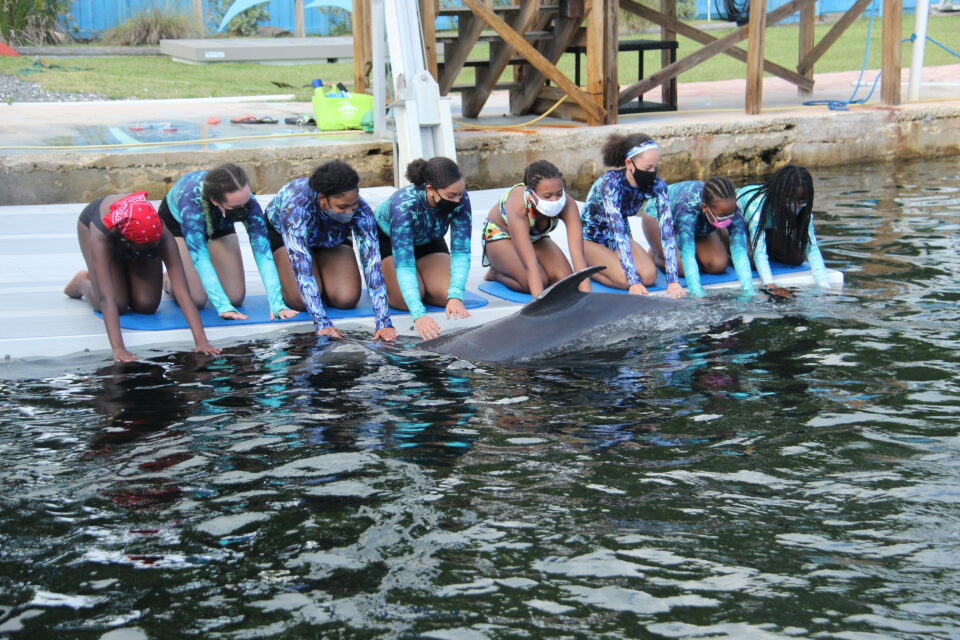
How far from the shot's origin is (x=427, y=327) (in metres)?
6.87

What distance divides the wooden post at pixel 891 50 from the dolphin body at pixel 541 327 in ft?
29.6

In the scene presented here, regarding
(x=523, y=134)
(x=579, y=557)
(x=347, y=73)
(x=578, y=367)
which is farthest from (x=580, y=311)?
(x=347, y=73)

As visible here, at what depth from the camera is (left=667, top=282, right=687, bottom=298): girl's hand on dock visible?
758 cm

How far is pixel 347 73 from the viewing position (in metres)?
21.2

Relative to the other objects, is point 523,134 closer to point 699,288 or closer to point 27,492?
point 699,288

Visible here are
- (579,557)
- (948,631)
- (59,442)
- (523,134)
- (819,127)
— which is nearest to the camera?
(948,631)

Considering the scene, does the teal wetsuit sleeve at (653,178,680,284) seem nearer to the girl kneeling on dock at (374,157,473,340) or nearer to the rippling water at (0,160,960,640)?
the rippling water at (0,160,960,640)

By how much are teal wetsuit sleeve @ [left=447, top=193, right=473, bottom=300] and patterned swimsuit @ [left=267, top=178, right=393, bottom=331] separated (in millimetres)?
506

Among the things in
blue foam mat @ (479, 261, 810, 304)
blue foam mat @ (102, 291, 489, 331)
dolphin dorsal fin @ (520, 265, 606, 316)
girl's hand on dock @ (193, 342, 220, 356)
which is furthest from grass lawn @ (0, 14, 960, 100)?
dolphin dorsal fin @ (520, 265, 606, 316)

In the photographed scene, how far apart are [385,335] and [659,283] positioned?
97.8 inches

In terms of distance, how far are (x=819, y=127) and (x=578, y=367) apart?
8817mm

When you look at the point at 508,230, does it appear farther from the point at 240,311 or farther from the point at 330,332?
the point at 240,311

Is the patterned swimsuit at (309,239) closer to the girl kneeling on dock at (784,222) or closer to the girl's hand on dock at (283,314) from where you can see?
the girl's hand on dock at (283,314)

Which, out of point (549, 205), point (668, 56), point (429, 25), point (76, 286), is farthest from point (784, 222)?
point (668, 56)
